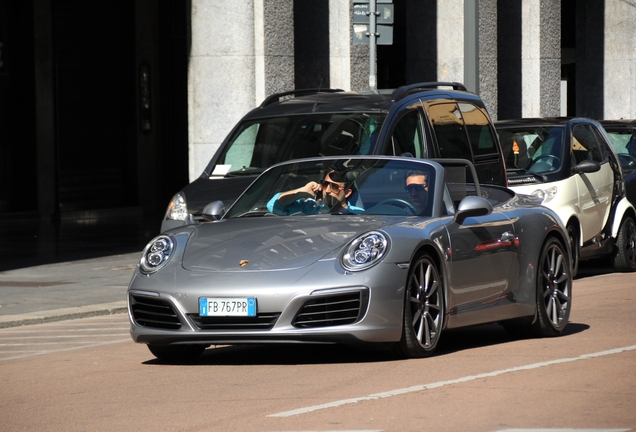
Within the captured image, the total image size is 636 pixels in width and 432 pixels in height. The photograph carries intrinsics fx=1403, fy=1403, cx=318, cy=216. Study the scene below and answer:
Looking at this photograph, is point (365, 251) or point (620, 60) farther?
point (620, 60)

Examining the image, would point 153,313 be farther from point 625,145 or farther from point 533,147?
point 625,145

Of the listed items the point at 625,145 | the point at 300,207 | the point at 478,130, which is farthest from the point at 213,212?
the point at 625,145

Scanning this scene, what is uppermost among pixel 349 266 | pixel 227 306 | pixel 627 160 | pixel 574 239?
pixel 349 266

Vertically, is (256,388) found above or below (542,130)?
below

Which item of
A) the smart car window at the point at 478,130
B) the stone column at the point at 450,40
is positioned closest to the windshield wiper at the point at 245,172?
the smart car window at the point at 478,130

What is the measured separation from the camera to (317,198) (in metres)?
9.56

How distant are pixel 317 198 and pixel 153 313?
58.0 inches

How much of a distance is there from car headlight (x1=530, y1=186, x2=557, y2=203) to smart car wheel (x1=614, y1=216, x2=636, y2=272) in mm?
1495

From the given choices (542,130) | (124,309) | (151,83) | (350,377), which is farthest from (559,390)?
(151,83)

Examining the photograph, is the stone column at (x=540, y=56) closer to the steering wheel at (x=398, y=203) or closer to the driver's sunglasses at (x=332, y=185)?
the driver's sunglasses at (x=332, y=185)

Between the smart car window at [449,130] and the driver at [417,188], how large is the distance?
4.05m

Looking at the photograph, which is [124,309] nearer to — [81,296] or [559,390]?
[81,296]

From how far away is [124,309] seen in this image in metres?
12.9

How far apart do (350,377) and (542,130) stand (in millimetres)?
8354
